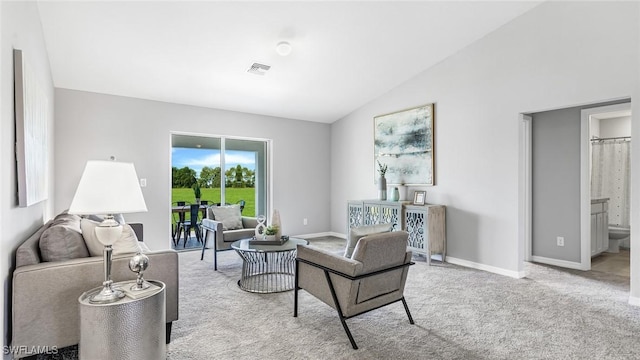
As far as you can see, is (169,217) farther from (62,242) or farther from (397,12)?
(397,12)

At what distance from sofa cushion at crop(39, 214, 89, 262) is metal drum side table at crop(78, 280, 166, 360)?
1.37ft

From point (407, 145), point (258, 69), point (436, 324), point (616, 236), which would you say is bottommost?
point (436, 324)

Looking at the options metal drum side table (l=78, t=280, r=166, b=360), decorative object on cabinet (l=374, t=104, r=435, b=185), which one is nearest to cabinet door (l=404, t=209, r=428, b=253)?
decorative object on cabinet (l=374, t=104, r=435, b=185)

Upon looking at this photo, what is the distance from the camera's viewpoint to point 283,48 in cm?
372

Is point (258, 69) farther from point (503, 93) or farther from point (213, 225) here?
point (503, 93)

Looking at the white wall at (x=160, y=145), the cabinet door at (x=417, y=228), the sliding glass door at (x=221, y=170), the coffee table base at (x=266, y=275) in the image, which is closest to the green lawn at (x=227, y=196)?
the sliding glass door at (x=221, y=170)

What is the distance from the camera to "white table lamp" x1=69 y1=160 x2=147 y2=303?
5.81 feet

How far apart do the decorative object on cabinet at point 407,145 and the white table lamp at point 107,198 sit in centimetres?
386

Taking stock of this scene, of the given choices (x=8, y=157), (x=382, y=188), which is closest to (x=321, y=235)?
(x=382, y=188)

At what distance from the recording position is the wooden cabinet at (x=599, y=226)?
4.46 m

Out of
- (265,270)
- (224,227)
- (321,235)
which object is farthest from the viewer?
(321,235)

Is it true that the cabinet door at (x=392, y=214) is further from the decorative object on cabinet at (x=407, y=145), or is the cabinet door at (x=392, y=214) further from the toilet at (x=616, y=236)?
the toilet at (x=616, y=236)

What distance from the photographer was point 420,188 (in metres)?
4.87

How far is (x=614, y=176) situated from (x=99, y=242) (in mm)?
6848
